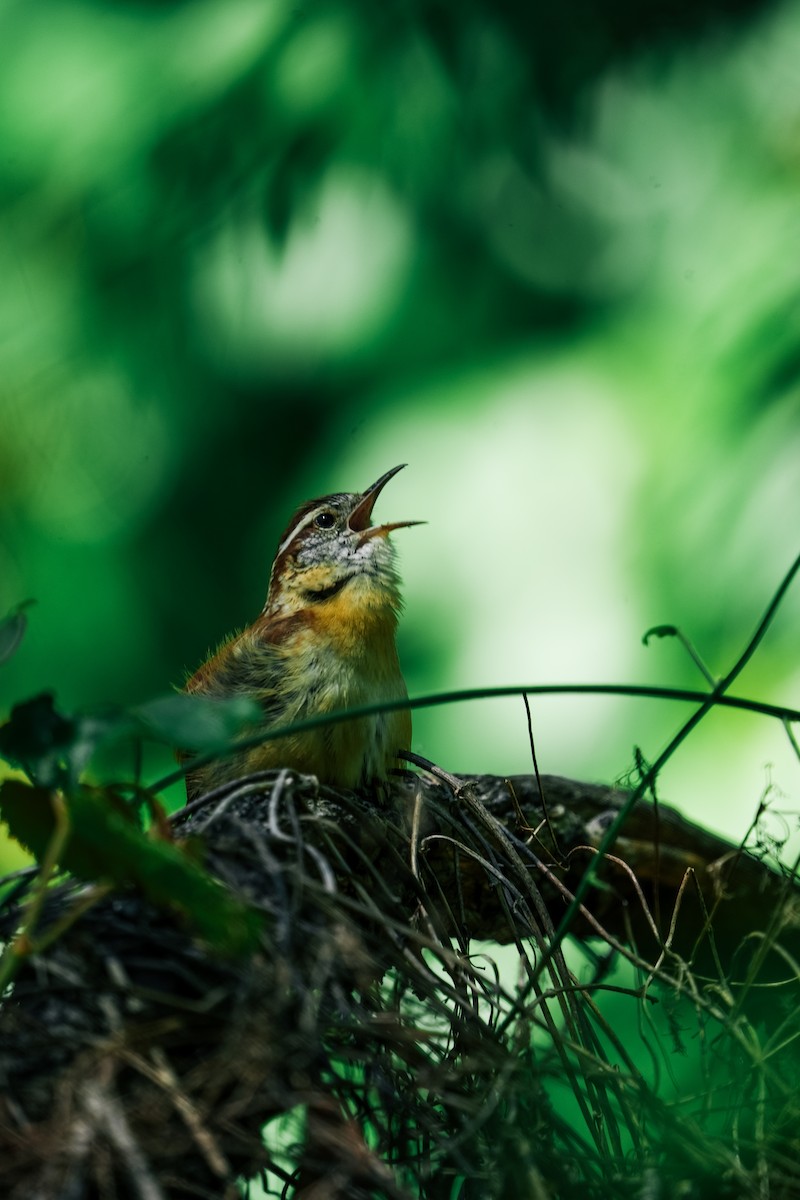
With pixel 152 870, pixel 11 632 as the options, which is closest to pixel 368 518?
pixel 11 632

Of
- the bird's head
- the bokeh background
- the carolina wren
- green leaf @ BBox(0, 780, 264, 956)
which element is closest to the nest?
green leaf @ BBox(0, 780, 264, 956)

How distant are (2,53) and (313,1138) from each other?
2.72 metres

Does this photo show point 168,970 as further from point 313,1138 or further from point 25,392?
point 25,392

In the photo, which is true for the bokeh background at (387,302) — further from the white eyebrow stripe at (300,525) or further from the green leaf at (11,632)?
the green leaf at (11,632)

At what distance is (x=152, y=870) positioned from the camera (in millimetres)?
841

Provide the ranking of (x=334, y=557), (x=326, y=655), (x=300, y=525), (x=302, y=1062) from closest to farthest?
(x=302, y=1062), (x=326, y=655), (x=334, y=557), (x=300, y=525)

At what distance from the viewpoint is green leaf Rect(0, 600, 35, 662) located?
0.97 m

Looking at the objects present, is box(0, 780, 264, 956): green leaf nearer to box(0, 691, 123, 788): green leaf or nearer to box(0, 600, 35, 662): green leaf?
box(0, 691, 123, 788): green leaf

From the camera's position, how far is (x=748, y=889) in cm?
186

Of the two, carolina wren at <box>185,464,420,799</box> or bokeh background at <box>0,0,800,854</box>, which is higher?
bokeh background at <box>0,0,800,854</box>

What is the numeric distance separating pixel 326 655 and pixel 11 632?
2.58 ft

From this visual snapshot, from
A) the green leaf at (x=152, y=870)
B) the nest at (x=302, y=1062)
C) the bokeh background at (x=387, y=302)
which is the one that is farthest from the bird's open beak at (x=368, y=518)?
the green leaf at (x=152, y=870)

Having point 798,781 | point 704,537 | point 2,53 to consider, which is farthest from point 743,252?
point 2,53

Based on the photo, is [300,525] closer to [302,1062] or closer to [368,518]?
[368,518]
